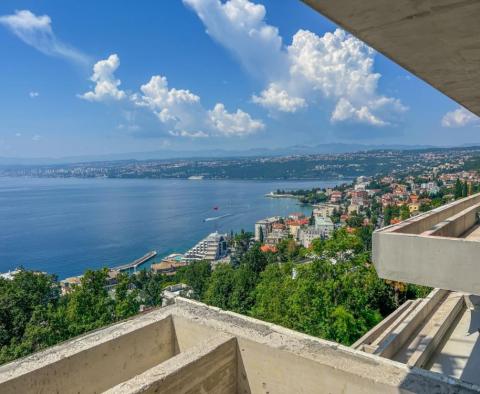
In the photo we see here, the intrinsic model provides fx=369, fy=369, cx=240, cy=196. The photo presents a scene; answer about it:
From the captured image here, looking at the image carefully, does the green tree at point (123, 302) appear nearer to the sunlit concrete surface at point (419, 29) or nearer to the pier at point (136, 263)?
the sunlit concrete surface at point (419, 29)

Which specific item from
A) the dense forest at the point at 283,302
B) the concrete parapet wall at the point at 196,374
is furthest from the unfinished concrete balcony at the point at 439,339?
the dense forest at the point at 283,302

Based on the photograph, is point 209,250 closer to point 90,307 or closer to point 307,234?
point 307,234

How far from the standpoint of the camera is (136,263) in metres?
44.2

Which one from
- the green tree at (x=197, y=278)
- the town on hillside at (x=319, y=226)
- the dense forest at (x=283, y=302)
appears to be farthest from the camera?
the town on hillside at (x=319, y=226)

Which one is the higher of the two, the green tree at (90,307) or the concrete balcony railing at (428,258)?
→ the concrete balcony railing at (428,258)

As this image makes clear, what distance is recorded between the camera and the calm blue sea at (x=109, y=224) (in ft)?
151

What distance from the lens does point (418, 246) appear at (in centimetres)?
363

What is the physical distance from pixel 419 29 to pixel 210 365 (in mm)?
3717

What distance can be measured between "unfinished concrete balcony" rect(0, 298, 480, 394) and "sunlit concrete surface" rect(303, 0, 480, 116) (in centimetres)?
272

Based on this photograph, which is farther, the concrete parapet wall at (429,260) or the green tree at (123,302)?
the green tree at (123,302)

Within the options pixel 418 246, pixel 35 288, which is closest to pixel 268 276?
pixel 35 288

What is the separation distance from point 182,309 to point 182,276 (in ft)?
102

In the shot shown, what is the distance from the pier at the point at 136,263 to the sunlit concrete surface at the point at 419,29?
41.3 metres

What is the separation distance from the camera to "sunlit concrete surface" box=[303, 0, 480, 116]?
1.53 m
